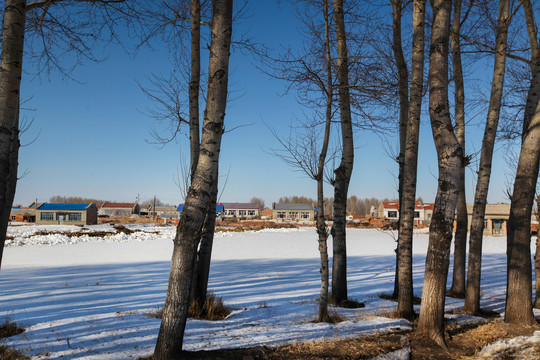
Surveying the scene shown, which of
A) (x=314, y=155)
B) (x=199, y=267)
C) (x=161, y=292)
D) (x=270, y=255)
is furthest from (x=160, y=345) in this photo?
(x=270, y=255)

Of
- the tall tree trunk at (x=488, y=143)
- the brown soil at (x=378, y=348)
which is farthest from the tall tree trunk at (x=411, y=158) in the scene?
the tall tree trunk at (x=488, y=143)

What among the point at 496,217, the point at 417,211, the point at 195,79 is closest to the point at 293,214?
the point at 417,211

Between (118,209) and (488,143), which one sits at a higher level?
(488,143)

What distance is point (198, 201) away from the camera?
3.64m

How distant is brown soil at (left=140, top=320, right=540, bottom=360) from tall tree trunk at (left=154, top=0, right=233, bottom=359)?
358 mm

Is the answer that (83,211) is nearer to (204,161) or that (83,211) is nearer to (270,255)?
(270,255)

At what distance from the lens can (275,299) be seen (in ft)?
25.8

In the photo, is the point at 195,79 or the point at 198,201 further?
the point at 195,79

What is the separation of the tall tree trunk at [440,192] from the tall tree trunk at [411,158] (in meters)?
1.45

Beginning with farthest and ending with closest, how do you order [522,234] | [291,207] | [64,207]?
[291,207]
[64,207]
[522,234]

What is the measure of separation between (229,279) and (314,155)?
6037mm

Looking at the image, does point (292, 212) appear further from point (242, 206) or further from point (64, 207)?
point (64, 207)

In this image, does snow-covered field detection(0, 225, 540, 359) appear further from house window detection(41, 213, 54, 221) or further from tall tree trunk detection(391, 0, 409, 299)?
house window detection(41, 213, 54, 221)

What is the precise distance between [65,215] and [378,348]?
166 ft
